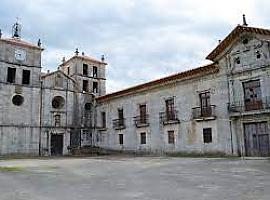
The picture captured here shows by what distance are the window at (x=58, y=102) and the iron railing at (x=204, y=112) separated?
14.4 metres

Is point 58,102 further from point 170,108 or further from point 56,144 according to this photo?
point 170,108

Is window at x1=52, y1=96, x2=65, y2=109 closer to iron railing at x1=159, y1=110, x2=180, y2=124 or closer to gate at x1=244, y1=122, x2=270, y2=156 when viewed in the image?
iron railing at x1=159, y1=110, x2=180, y2=124

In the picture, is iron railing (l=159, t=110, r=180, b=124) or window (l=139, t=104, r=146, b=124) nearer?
iron railing (l=159, t=110, r=180, b=124)

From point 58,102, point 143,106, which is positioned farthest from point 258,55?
point 58,102

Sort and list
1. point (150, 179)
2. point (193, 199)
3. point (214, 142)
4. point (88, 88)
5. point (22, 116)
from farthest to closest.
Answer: point (88, 88), point (22, 116), point (214, 142), point (150, 179), point (193, 199)

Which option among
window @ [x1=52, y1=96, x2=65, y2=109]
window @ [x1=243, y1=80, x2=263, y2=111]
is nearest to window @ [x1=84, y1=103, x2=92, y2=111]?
window @ [x1=52, y1=96, x2=65, y2=109]

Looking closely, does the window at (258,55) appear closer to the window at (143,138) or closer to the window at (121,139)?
the window at (143,138)

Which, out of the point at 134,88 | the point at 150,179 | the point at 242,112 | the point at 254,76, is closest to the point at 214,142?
the point at 242,112

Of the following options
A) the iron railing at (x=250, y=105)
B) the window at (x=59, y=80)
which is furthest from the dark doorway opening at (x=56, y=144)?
the iron railing at (x=250, y=105)

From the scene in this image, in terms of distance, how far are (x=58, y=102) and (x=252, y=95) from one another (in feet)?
62.4

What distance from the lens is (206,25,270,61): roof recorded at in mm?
18884

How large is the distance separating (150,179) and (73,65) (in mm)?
25042

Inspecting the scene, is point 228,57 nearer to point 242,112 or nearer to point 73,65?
point 242,112

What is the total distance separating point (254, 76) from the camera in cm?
1900
